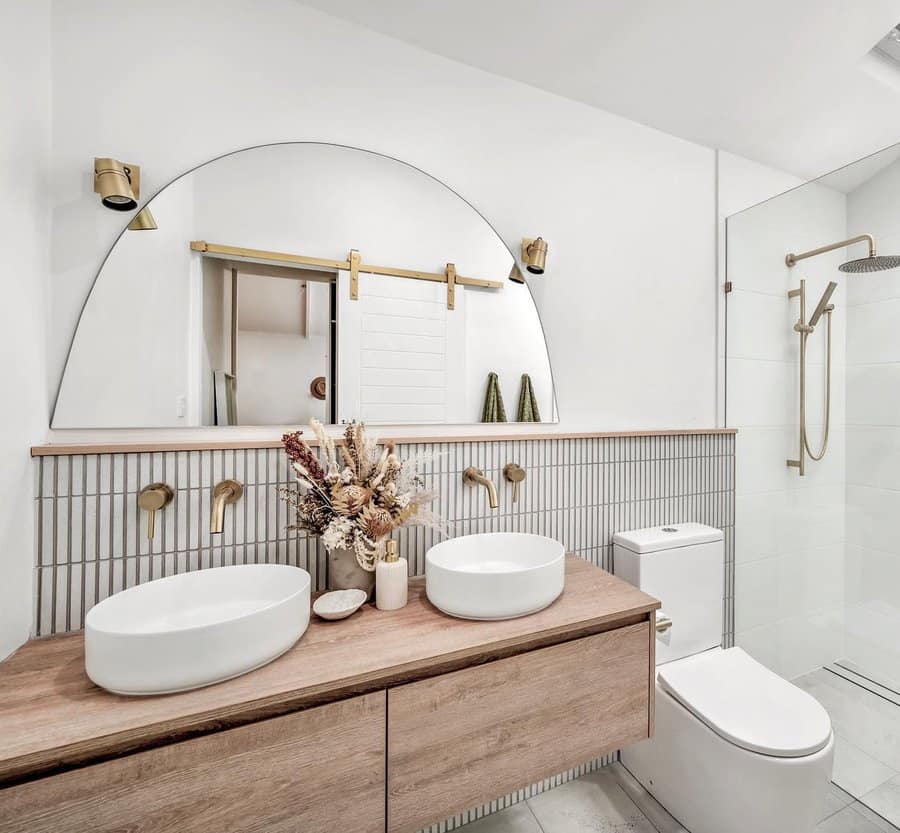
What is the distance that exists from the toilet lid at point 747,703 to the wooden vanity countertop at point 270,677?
430mm

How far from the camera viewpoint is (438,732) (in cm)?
92

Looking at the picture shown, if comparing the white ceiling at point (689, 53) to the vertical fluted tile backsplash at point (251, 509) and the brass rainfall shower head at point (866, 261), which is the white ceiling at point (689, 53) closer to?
the brass rainfall shower head at point (866, 261)

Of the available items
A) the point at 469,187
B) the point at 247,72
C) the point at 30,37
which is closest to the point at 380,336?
the point at 469,187

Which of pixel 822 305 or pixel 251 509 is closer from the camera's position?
pixel 251 509

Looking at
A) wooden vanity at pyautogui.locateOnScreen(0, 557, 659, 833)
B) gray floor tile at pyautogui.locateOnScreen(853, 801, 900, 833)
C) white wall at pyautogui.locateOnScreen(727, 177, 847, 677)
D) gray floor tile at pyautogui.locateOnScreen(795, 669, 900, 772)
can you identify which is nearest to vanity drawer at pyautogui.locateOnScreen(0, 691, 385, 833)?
wooden vanity at pyautogui.locateOnScreen(0, 557, 659, 833)

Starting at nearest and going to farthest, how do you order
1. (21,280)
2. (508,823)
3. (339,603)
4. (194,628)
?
1. (194,628)
2. (21,280)
3. (339,603)
4. (508,823)

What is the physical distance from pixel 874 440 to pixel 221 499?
2.21 metres

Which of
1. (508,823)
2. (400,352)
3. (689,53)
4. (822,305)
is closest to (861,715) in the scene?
(508,823)

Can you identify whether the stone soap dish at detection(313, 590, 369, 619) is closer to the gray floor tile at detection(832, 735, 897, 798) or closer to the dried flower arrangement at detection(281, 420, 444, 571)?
the dried flower arrangement at detection(281, 420, 444, 571)

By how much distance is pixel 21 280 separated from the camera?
97 centimetres

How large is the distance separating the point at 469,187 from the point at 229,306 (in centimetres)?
82

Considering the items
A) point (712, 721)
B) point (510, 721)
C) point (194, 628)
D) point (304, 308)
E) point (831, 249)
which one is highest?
point (831, 249)

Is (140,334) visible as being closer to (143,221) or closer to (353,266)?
(143,221)

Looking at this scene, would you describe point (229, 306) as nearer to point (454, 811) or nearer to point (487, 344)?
point (487, 344)
